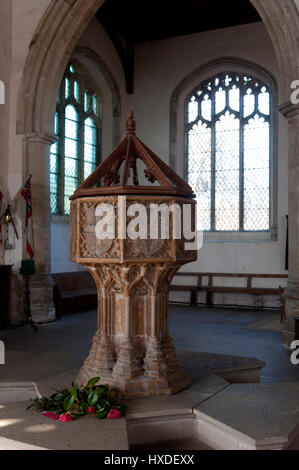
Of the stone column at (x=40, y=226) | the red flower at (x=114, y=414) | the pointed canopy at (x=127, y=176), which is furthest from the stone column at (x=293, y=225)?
the stone column at (x=40, y=226)

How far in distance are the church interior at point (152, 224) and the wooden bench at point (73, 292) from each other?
0.04 meters

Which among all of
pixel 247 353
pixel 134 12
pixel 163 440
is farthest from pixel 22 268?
pixel 134 12

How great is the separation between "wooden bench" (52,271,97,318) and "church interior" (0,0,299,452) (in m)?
0.04

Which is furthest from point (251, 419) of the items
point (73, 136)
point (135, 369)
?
point (73, 136)

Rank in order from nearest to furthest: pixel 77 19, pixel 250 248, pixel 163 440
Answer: pixel 163 440, pixel 77 19, pixel 250 248

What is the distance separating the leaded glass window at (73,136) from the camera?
991cm

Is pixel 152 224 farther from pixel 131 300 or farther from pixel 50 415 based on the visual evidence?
pixel 50 415

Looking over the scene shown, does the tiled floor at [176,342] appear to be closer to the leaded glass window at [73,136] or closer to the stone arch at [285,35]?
the leaded glass window at [73,136]

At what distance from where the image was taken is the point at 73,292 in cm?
948

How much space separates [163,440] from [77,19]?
6.56 m

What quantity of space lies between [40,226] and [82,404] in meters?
4.97

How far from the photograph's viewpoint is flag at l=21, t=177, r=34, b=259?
286 inches
